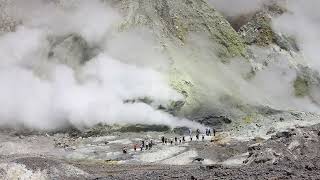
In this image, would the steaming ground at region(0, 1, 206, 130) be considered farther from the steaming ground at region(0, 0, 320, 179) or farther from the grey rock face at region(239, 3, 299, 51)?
the grey rock face at region(239, 3, 299, 51)

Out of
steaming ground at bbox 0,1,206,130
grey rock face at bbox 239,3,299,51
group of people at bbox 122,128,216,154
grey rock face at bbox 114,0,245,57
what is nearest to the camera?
group of people at bbox 122,128,216,154

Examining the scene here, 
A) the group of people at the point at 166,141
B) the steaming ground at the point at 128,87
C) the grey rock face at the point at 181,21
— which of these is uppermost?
the grey rock face at the point at 181,21

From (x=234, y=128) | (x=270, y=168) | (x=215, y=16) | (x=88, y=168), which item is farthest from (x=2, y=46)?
(x=270, y=168)

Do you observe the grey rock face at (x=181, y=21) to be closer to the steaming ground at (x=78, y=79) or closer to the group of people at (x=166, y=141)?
the steaming ground at (x=78, y=79)

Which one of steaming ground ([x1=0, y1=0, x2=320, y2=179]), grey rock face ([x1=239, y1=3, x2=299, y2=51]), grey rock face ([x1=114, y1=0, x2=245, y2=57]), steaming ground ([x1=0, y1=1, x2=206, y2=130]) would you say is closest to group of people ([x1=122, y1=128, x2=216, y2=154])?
steaming ground ([x1=0, y1=0, x2=320, y2=179])

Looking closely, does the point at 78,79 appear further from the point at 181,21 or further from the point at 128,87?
the point at 181,21

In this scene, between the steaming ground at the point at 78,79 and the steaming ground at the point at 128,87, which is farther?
the steaming ground at the point at 78,79

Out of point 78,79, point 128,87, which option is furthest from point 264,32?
point 78,79

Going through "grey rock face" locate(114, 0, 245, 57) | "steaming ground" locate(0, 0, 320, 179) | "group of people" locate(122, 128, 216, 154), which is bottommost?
"group of people" locate(122, 128, 216, 154)

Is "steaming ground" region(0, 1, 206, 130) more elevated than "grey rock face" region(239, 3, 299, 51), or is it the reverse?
"grey rock face" region(239, 3, 299, 51)

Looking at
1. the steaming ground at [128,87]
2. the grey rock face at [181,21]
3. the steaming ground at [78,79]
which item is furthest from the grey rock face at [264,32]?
the steaming ground at [78,79]

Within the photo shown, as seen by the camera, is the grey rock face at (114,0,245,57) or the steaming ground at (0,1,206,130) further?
the grey rock face at (114,0,245,57)

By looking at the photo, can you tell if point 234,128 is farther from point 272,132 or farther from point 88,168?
point 88,168

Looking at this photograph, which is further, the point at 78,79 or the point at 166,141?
the point at 78,79
